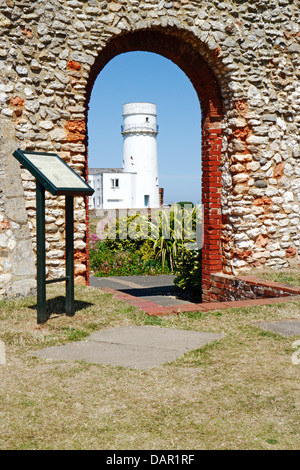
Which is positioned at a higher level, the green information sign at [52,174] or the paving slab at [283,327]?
the green information sign at [52,174]

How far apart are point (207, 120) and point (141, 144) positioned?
36031mm

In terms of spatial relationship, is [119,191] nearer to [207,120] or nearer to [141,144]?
[141,144]

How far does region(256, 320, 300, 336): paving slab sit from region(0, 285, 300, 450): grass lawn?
12cm

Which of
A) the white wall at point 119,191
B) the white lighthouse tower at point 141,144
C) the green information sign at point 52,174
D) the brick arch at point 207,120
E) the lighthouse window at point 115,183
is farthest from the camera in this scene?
the lighthouse window at point 115,183

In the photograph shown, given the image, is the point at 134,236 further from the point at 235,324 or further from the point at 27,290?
the point at 235,324

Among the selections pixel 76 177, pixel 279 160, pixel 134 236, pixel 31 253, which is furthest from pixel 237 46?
pixel 134 236

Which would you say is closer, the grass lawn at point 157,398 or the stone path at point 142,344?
the grass lawn at point 157,398

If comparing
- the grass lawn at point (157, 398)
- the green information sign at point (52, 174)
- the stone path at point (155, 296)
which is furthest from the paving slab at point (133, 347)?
the green information sign at point (52, 174)

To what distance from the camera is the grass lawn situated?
246cm

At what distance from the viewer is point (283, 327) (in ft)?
14.4

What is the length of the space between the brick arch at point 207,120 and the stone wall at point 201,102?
0.02 m

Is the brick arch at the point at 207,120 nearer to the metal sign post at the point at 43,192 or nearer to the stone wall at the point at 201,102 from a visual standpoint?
the stone wall at the point at 201,102

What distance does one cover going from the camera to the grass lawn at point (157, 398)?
2.46m
